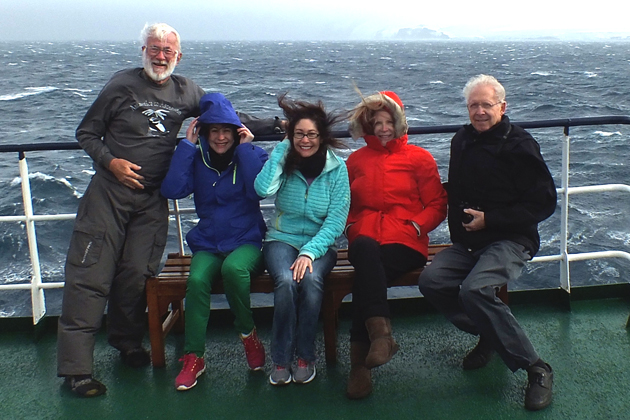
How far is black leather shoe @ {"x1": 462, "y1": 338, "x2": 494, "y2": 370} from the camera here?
2.98 metres

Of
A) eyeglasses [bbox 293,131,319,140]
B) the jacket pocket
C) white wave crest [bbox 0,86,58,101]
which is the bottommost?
white wave crest [bbox 0,86,58,101]

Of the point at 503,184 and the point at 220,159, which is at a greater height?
the point at 220,159

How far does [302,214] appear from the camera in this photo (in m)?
3.11

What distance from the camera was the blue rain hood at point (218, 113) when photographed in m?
3.11

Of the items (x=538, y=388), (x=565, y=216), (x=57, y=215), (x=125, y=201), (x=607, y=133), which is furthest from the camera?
(x=607, y=133)

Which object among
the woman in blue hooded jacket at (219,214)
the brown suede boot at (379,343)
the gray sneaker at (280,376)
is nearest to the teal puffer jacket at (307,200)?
the woman in blue hooded jacket at (219,214)

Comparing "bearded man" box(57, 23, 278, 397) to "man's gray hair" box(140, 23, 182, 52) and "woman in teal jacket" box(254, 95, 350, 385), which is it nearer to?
"man's gray hair" box(140, 23, 182, 52)

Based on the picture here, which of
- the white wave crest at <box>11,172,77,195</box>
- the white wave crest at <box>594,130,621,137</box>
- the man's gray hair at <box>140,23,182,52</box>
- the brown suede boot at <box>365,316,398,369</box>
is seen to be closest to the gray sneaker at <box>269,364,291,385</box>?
the brown suede boot at <box>365,316,398,369</box>

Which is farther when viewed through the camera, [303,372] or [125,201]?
[125,201]

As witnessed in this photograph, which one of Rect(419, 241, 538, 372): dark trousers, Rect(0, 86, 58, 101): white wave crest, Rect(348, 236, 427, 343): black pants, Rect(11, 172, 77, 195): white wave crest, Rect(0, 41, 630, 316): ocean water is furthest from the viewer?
Rect(0, 86, 58, 101): white wave crest

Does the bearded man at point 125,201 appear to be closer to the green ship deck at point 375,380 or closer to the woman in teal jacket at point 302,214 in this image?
the green ship deck at point 375,380

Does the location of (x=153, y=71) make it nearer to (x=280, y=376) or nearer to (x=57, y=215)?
(x=57, y=215)

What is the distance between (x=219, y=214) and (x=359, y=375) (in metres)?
0.99

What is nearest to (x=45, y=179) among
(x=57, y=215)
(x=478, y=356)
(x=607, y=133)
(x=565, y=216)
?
(x=57, y=215)
